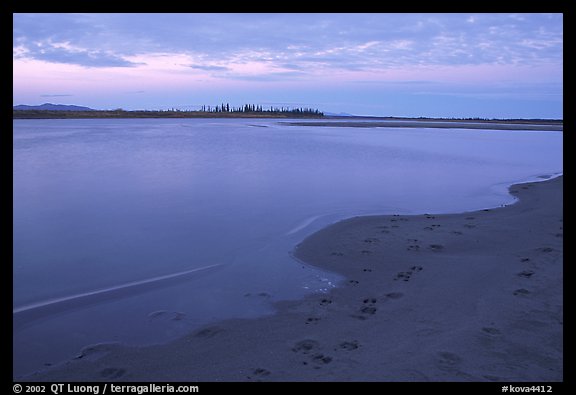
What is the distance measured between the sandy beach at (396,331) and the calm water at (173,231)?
14.9 inches

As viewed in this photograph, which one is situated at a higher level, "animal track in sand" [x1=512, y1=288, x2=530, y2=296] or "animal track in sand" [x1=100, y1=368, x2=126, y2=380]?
"animal track in sand" [x1=512, y1=288, x2=530, y2=296]

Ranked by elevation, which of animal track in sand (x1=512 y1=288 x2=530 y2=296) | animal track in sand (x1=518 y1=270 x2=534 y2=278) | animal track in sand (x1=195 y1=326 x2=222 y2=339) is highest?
animal track in sand (x1=518 y1=270 x2=534 y2=278)

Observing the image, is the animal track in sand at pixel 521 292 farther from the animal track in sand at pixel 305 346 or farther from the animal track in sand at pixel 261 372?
the animal track in sand at pixel 261 372

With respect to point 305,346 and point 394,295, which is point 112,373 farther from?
point 394,295

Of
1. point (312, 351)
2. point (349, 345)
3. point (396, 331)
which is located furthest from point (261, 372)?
point (396, 331)

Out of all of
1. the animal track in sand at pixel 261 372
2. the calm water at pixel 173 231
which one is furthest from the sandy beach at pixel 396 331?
the calm water at pixel 173 231

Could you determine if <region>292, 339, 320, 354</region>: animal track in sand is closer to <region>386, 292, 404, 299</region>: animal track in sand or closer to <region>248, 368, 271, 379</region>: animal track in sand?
<region>248, 368, 271, 379</region>: animal track in sand

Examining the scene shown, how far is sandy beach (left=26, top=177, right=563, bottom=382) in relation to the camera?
3234mm

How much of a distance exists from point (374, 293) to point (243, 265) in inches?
76.9

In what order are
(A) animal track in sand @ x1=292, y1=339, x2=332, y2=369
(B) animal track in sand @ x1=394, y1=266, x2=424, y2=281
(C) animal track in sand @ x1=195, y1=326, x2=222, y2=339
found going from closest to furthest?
(A) animal track in sand @ x1=292, y1=339, x2=332, y2=369 < (C) animal track in sand @ x1=195, y1=326, x2=222, y2=339 < (B) animal track in sand @ x1=394, y1=266, x2=424, y2=281

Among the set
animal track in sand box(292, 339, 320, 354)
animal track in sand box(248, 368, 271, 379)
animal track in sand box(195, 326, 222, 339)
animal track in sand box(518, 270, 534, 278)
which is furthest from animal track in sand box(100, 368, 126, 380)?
animal track in sand box(518, 270, 534, 278)

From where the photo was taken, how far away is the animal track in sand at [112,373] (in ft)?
10.9

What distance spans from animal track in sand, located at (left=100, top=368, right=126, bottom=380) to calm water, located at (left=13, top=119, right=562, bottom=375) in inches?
19.4

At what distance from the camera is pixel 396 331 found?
3.83 metres
